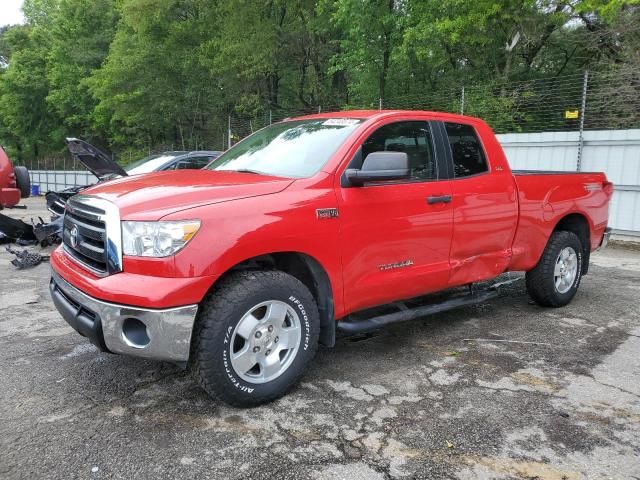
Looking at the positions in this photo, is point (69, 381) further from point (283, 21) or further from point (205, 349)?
point (283, 21)

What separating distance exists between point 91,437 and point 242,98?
2239 centimetres

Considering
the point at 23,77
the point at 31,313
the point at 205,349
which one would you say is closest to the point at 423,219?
the point at 205,349

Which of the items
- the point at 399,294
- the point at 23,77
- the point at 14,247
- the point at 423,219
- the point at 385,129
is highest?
the point at 23,77

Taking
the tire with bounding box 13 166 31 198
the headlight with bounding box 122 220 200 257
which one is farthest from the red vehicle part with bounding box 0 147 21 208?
the headlight with bounding box 122 220 200 257

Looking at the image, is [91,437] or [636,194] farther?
[636,194]

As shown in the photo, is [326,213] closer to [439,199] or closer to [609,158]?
[439,199]

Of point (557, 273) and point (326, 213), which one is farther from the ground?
point (326, 213)

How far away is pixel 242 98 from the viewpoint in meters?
23.8

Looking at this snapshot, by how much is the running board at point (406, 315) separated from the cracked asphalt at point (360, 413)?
1.08ft

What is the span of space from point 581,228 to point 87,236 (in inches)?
194

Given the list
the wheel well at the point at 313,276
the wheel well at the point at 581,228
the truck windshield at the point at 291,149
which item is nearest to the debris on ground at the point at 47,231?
the truck windshield at the point at 291,149

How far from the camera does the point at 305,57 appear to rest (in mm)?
23359

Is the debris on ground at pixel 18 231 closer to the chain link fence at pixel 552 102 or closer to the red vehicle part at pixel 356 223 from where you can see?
the red vehicle part at pixel 356 223

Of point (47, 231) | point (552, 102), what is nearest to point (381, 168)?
point (47, 231)
